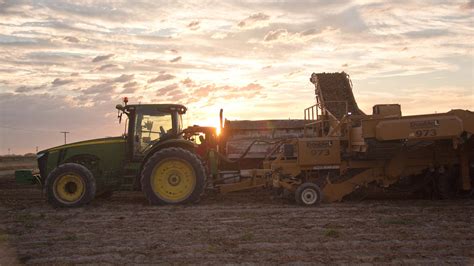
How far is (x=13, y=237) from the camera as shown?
8.15 meters

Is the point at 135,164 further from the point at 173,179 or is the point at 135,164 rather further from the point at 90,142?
the point at 90,142

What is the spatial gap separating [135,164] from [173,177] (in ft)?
3.70

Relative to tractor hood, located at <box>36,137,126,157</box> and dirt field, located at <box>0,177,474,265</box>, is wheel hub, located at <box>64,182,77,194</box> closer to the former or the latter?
dirt field, located at <box>0,177,474,265</box>

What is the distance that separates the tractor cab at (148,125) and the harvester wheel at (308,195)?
3369mm

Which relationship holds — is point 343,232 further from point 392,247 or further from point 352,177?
point 352,177

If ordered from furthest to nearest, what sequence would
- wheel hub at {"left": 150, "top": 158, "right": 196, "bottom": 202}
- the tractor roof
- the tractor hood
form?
the tractor hood < the tractor roof < wheel hub at {"left": 150, "top": 158, "right": 196, "bottom": 202}

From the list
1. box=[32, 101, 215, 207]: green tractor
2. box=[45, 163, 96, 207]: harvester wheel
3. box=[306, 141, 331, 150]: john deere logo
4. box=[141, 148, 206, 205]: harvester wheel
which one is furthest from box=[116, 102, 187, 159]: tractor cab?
box=[306, 141, 331, 150]: john deere logo

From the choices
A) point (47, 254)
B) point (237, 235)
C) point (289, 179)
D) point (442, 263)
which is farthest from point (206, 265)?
point (289, 179)

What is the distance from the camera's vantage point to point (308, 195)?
11039mm

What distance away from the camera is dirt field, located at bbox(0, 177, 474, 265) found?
661 centimetres

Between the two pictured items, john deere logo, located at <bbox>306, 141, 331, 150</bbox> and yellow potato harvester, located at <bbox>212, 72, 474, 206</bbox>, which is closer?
yellow potato harvester, located at <bbox>212, 72, 474, 206</bbox>

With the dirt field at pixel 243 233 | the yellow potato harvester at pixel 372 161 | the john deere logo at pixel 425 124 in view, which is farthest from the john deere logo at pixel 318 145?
the john deere logo at pixel 425 124

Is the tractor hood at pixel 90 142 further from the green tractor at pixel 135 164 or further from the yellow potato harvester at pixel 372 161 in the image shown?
the yellow potato harvester at pixel 372 161

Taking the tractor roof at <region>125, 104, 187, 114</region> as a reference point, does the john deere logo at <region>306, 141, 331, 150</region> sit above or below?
below
